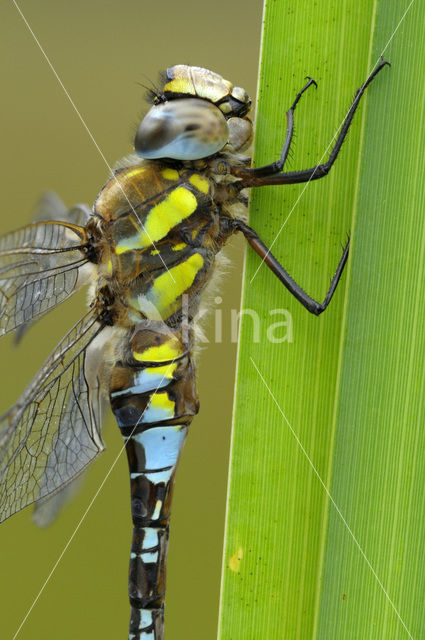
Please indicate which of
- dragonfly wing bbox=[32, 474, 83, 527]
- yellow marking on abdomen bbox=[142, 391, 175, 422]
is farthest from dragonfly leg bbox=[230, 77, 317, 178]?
dragonfly wing bbox=[32, 474, 83, 527]

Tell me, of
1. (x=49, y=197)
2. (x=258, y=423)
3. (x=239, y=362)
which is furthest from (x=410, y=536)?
(x=49, y=197)

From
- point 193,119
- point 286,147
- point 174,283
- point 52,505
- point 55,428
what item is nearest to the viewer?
point 286,147

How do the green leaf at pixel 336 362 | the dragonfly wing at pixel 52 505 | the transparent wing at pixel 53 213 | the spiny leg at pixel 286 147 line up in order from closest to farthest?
the green leaf at pixel 336 362 < the spiny leg at pixel 286 147 < the transparent wing at pixel 53 213 < the dragonfly wing at pixel 52 505

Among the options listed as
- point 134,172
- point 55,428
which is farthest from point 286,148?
point 55,428

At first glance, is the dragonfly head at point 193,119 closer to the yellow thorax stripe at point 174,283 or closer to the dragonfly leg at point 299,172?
the dragonfly leg at point 299,172

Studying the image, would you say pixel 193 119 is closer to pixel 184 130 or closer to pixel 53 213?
pixel 184 130

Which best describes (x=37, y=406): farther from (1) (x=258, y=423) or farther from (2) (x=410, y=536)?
(2) (x=410, y=536)

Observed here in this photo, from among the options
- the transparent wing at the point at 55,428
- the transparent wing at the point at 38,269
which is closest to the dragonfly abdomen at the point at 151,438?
the transparent wing at the point at 55,428
